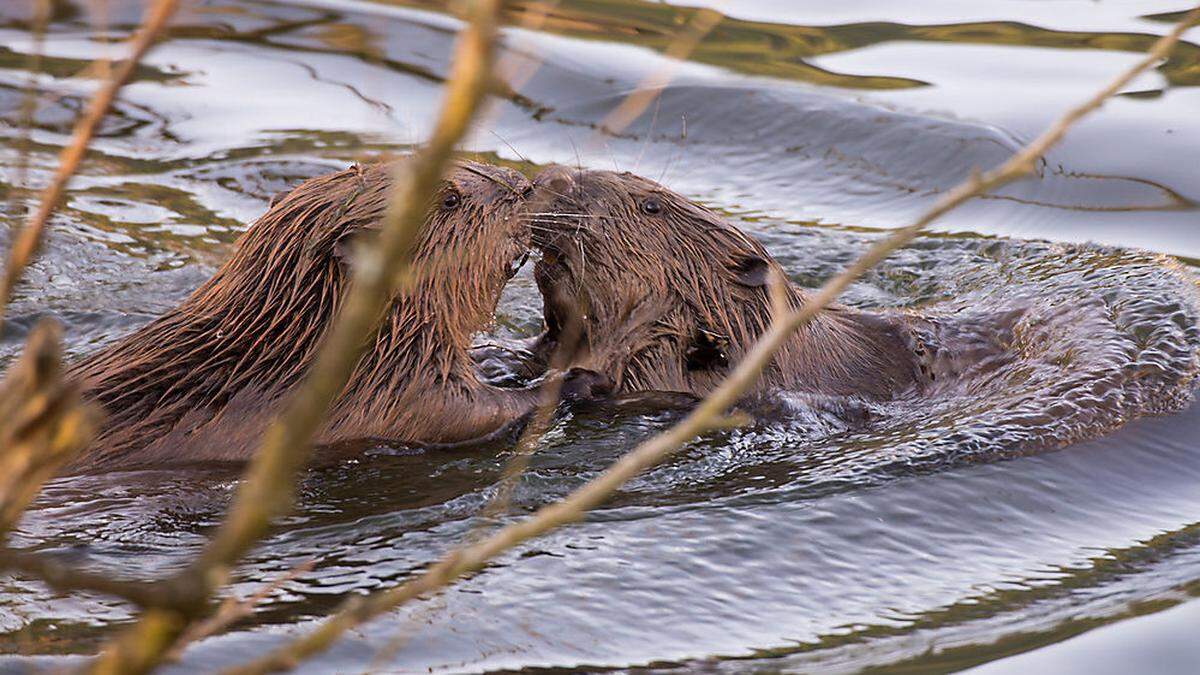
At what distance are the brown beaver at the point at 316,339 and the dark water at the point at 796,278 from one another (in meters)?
0.15

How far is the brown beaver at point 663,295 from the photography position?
188 inches

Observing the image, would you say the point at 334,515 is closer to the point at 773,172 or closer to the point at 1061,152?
the point at 773,172

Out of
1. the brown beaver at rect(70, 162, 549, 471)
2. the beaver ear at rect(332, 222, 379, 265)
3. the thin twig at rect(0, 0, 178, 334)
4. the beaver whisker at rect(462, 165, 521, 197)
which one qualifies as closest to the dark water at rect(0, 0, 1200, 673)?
the brown beaver at rect(70, 162, 549, 471)

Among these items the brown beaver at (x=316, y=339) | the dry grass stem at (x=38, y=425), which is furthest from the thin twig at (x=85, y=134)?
the brown beaver at (x=316, y=339)

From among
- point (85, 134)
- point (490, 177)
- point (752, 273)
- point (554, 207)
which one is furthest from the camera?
point (752, 273)

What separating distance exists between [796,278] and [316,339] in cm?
263

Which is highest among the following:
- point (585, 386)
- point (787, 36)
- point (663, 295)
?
point (787, 36)

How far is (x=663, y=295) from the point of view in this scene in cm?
486

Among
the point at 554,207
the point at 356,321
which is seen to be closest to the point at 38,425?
the point at 356,321

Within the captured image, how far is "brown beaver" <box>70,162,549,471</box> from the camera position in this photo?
13.8 feet

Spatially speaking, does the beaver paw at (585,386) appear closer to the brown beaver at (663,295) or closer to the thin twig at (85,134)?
the brown beaver at (663,295)

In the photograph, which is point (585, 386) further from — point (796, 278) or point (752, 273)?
point (796, 278)

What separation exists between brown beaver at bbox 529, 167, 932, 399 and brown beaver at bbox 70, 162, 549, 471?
23 centimetres

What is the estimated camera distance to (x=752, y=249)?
4938 mm
